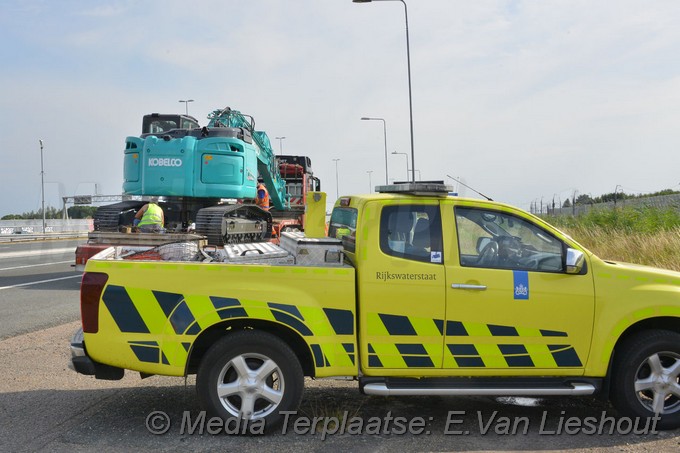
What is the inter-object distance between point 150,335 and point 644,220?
49.2 feet

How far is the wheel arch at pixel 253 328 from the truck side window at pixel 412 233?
1.01 meters

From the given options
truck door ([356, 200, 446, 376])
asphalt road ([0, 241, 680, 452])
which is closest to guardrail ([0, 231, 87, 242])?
asphalt road ([0, 241, 680, 452])

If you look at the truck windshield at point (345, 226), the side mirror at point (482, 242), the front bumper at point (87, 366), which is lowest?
the front bumper at point (87, 366)

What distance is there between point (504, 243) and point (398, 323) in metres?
1.14

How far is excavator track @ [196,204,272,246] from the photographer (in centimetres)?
1356

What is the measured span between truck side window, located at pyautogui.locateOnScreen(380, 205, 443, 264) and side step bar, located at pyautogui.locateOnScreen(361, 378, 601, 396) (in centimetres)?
97

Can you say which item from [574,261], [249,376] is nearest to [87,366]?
[249,376]

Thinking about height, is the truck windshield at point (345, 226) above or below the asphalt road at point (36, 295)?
above

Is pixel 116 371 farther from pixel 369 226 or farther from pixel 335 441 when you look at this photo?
pixel 369 226

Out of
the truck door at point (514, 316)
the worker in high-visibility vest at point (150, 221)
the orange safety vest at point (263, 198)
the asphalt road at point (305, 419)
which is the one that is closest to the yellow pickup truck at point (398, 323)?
the truck door at point (514, 316)

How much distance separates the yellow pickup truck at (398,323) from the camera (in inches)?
184

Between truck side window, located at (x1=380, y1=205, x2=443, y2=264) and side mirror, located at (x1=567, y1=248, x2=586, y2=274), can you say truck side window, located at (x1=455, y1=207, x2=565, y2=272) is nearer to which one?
side mirror, located at (x1=567, y1=248, x2=586, y2=274)

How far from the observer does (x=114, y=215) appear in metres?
14.1

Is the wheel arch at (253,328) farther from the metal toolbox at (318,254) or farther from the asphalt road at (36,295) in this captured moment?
the asphalt road at (36,295)
